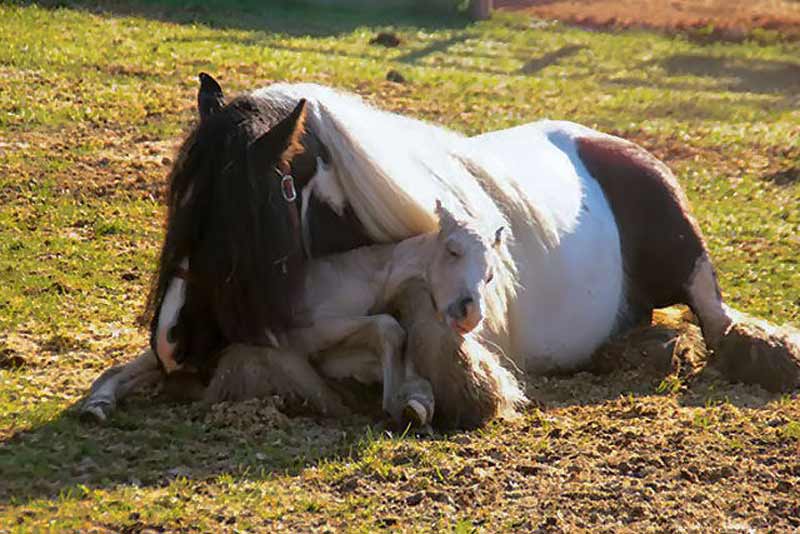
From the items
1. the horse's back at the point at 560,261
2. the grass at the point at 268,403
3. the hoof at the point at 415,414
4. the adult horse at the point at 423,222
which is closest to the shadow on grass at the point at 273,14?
the grass at the point at 268,403

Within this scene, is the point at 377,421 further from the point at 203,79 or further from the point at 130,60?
the point at 130,60

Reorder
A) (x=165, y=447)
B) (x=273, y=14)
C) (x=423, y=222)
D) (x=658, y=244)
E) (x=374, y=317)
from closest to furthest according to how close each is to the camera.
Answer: (x=165, y=447), (x=374, y=317), (x=423, y=222), (x=658, y=244), (x=273, y=14)

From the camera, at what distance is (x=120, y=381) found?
17.0 ft

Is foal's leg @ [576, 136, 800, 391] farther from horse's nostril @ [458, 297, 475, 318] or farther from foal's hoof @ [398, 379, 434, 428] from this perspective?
foal's hoof @ [398, 379, 434, 428]

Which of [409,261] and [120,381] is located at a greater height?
[409,261]

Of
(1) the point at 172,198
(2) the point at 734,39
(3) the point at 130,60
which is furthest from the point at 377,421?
(2) the point at 734,39

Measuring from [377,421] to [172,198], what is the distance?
1.11 meters

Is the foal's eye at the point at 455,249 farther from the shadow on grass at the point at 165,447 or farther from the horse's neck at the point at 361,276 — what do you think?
the shadow on grass at the point at 165,447

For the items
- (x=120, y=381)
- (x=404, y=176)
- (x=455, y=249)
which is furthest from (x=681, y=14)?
(x=120, y=381)

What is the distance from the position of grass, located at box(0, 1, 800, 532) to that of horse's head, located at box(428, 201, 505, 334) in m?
0.44

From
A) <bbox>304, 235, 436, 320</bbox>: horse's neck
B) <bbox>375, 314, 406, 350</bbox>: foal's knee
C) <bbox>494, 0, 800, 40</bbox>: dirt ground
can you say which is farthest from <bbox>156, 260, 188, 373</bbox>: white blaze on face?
<bbox>494, 0, 800, 40</bbox>: dirt ground

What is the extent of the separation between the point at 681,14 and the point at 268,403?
2115cm

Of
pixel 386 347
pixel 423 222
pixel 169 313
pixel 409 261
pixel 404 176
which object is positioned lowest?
pixel 386 347

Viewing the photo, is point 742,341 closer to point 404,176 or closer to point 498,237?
point 498,237
